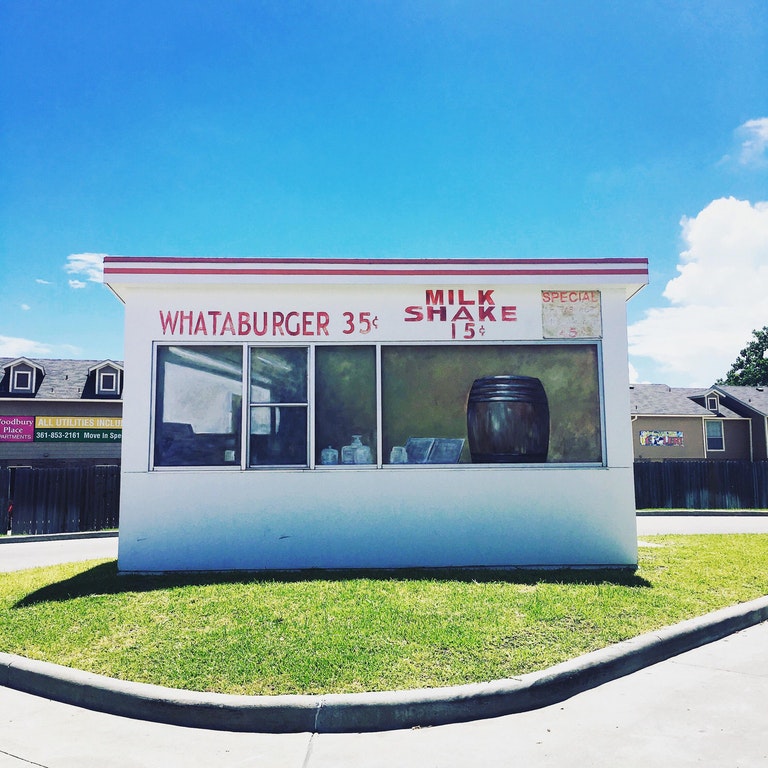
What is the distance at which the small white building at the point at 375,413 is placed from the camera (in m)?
8.60

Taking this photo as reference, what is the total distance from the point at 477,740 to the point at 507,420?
5.17 meters

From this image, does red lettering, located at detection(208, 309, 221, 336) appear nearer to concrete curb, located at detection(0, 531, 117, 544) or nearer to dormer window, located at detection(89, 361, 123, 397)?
concrete curb, located at detection(0, 531, 117, 544)

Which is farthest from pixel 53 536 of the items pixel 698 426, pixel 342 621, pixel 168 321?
pixel 698 426

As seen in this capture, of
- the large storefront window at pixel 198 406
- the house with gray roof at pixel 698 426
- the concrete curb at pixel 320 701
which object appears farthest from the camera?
the house with gray roof at pixel 698 426

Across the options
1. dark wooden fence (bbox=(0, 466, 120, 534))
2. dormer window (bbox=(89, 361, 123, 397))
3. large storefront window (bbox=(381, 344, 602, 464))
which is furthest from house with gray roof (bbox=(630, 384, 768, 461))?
large storefront window (bbox=(381, 344, 602, 464))

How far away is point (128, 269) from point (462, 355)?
4.39m

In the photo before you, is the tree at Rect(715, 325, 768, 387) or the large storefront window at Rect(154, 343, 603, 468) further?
the tree at Rect(715, 325, 768, 387)

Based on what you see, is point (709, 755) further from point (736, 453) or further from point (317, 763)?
point (736, 453)

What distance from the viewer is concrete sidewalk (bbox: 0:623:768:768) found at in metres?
3.87

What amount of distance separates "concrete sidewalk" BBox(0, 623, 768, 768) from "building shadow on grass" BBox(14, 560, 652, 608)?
2.56m

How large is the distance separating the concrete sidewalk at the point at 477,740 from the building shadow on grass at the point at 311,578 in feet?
8.40

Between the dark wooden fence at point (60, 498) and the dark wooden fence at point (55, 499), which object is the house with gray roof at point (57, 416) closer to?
the dark wooden fence at point (60, 498)

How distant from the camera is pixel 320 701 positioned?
4344mm

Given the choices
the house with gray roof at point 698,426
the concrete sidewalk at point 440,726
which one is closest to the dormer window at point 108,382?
the house with gray roof at point 698,426
